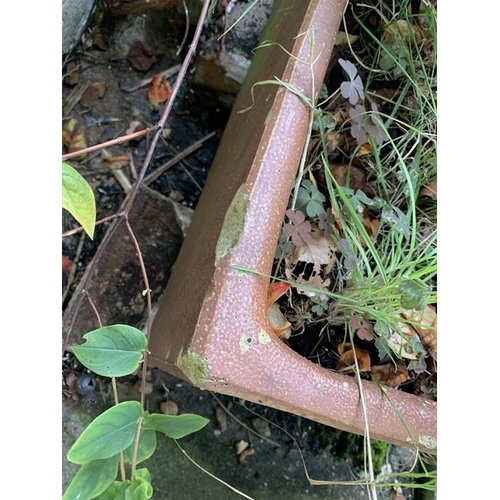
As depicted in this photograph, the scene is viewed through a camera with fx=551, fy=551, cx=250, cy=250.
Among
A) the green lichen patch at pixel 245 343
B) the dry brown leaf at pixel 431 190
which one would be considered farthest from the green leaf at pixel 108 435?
the dry brown leaf at pixel 431 190

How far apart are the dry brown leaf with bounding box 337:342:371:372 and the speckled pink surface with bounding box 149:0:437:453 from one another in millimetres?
88

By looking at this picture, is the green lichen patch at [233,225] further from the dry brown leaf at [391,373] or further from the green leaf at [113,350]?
the dry brown leaf at [391,373]

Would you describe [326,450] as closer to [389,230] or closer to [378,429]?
[378,429]

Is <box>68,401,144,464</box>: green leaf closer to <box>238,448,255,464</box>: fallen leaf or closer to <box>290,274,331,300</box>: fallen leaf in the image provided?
<box>290,274,331,300</box>: fallen leaf

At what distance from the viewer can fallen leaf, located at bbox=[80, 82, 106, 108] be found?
1309 mm

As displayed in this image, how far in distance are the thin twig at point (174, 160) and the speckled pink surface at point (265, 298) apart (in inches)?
15.9

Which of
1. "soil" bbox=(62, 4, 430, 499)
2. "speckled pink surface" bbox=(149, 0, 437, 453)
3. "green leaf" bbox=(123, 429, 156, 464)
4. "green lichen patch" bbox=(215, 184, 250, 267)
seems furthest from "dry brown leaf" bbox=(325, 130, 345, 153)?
"green leaf" bbox=(123, 429, 156, 464)

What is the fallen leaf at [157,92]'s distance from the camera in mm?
1343

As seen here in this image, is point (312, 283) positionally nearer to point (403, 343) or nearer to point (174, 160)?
point (403, 343)

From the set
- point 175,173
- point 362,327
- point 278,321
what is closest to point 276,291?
point 278,321

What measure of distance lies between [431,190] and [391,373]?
0.34m

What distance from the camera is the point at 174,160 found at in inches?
52.7

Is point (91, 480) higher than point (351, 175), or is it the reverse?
point (351, 175)
